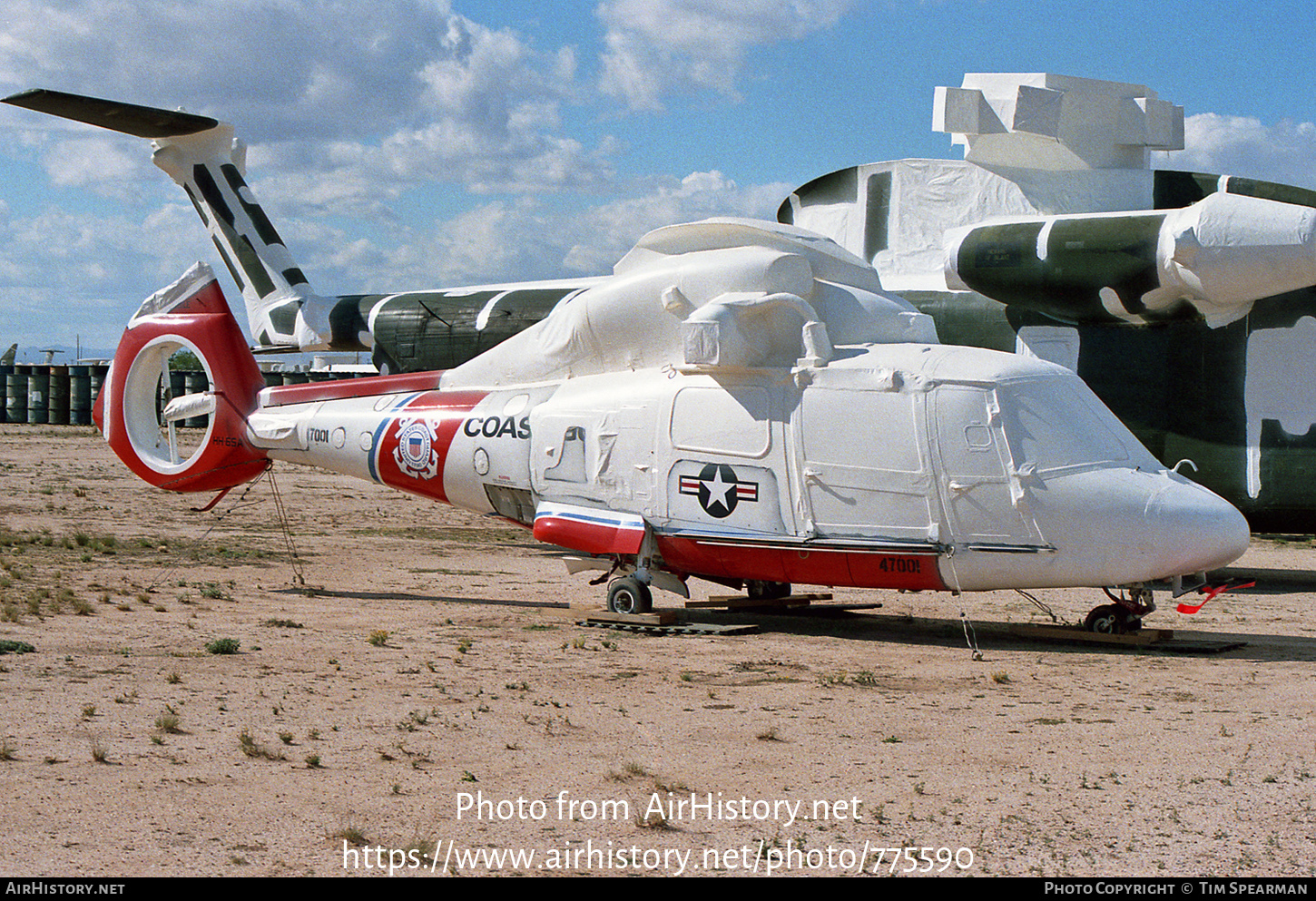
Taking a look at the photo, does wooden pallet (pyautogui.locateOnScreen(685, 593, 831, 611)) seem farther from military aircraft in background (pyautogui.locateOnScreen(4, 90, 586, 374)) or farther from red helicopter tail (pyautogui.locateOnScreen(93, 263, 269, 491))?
military aircraft in background (pyautogui.locateOnScreen(4, 90, 586, 374))

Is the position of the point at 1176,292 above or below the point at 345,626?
above

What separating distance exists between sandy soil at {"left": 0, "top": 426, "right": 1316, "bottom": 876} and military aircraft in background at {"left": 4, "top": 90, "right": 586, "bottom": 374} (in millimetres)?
5141

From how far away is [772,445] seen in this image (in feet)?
32.9

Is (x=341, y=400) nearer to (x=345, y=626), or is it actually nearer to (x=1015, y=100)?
(x=345, y=626)

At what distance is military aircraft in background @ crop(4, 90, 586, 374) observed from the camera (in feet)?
55.7

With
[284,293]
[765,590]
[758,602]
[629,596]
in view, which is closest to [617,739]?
[629,596]

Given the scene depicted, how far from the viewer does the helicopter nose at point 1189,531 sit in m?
9.15

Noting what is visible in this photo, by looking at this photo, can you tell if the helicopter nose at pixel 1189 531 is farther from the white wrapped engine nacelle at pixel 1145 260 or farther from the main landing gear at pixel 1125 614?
the white wrapped engine nacelle at pixel 1145 260

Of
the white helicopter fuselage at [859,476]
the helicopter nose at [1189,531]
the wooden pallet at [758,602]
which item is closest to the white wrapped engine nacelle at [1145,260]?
the white helicopter fuselage at [859,476]

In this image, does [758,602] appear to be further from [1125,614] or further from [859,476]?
[1125,614]

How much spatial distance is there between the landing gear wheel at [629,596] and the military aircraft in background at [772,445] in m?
0.02

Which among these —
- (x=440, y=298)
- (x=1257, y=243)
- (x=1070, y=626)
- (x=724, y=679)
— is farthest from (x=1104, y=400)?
(x=440, y=298)

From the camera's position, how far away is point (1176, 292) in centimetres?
1230
